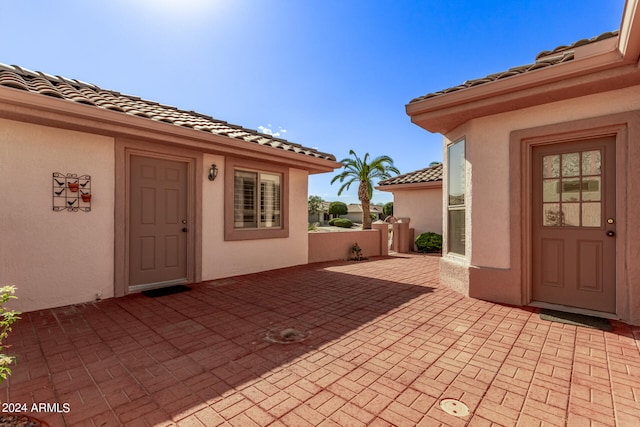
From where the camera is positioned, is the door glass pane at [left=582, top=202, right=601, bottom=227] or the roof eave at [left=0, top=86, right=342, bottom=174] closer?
the roof eave at [left=0, top=86, right=342, bottom=174]

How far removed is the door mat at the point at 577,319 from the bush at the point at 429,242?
690 centimetres

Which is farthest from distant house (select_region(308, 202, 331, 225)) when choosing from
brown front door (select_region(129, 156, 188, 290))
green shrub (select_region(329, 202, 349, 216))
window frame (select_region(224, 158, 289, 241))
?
brown front door (select_region(129, 156, 188, 290))

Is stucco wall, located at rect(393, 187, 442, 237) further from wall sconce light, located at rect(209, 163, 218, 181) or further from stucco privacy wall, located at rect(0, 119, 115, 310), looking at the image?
stucco privacy wall, located at rect(0, 119, 115, 310)

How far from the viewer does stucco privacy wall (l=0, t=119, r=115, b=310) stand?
13.5 ft

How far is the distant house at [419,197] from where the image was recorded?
39.1 feet

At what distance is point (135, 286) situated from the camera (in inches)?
209

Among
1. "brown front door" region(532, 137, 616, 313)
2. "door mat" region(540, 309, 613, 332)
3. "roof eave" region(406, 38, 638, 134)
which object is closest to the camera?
"roof eave" region(406, 38, 638, 134)

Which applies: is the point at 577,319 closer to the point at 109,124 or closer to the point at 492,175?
the point at 492,175

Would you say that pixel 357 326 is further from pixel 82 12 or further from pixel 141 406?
pixel 82 12

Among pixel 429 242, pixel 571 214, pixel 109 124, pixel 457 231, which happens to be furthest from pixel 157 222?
pixel 429 242

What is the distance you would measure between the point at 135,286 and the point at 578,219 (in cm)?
755

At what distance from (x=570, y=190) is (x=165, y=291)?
23.1ft

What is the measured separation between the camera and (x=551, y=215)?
4488 millimetres

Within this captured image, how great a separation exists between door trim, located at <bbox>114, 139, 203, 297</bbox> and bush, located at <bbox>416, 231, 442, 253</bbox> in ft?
28.3
